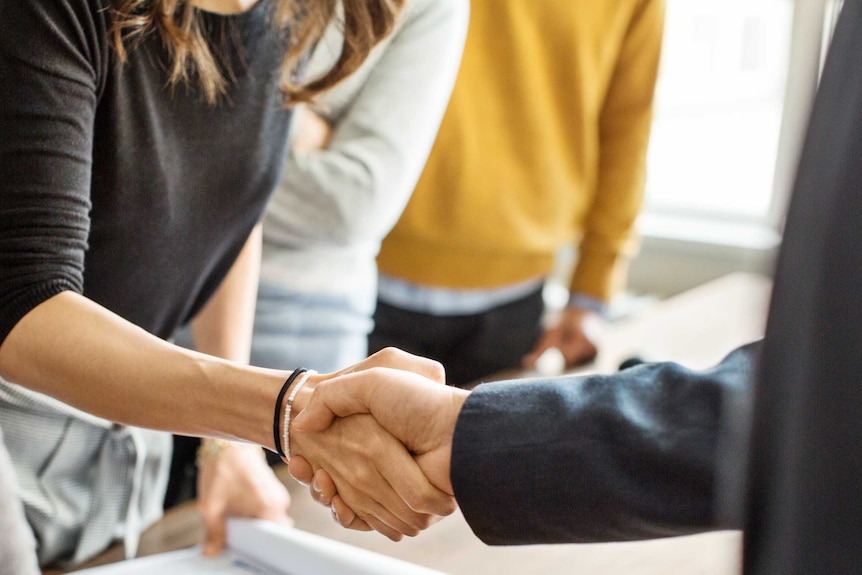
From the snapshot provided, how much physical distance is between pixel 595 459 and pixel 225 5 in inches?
18.5

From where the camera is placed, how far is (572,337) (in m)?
1.39

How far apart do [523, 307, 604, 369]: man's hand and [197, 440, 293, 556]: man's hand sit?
1.92 feet

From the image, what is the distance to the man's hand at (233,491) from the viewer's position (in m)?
0.80

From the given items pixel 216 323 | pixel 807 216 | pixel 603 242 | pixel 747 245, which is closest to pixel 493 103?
pixel 603 242

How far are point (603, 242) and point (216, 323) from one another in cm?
80

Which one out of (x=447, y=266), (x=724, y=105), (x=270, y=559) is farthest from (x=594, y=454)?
(x=724, y=105)

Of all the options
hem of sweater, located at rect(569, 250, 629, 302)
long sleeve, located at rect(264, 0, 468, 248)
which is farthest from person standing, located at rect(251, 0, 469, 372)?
hem of sweater, located at rect(569, 250, 629, 302)

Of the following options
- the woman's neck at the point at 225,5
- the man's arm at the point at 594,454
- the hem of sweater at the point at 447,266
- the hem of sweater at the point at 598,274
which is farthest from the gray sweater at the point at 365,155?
the hem of sweater at the point at 598,274

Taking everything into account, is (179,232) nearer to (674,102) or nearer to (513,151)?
(513,151)

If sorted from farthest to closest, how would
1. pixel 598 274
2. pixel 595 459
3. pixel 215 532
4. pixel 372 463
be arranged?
pixel 598 274 → pixel 215 532 → pixel 372 463 → pixel 595 459

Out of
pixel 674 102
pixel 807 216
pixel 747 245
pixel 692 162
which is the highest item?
pixel 807 216

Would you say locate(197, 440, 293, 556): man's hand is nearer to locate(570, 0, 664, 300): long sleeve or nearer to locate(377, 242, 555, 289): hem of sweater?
locate(377, 242, 555, 289): hem of sweater

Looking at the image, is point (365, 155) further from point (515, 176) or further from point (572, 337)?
point (572, 337)

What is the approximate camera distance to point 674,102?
2.23m
